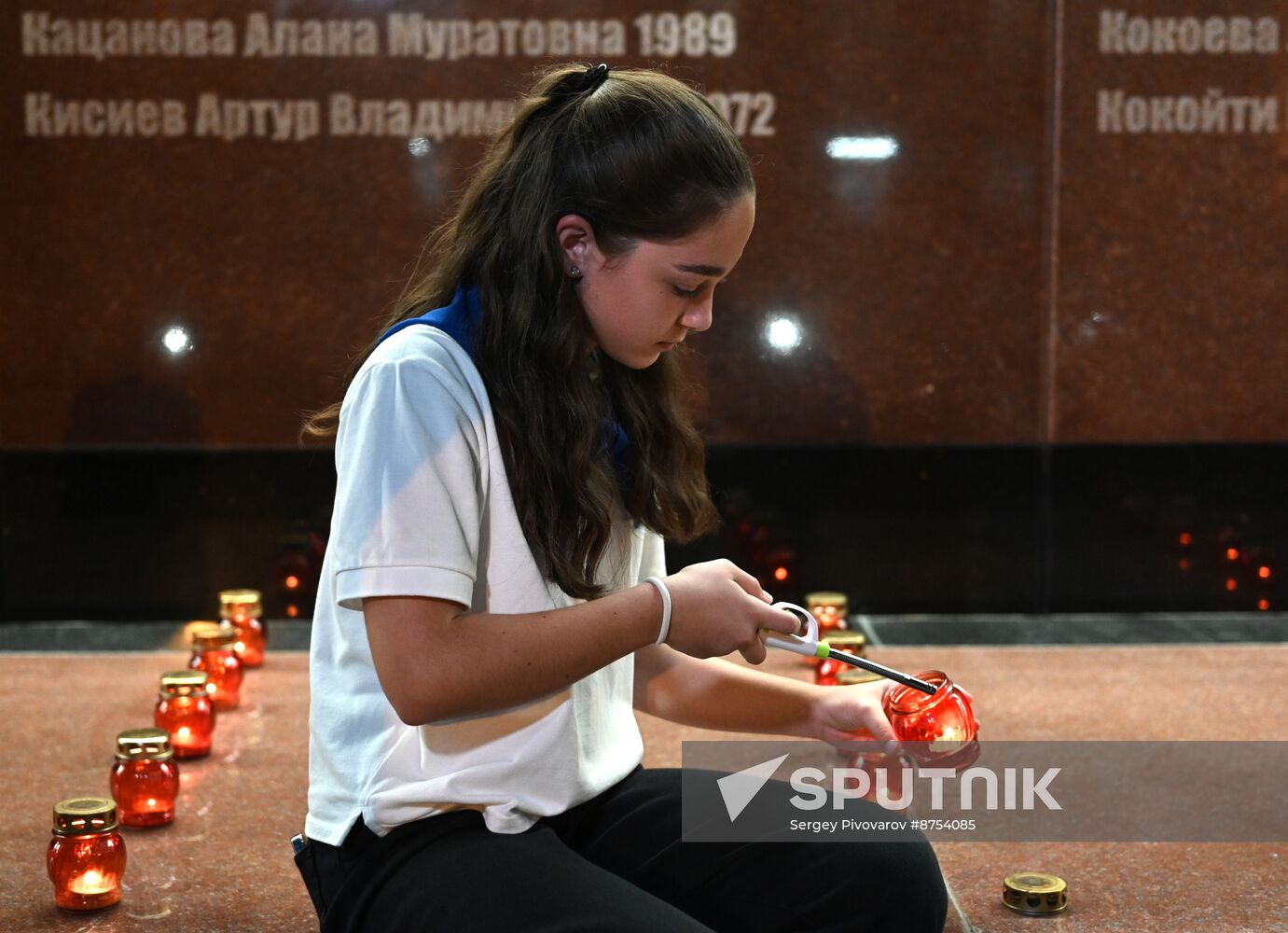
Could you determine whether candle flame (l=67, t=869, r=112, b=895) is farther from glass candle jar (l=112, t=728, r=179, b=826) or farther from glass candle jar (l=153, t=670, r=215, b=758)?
glass candle jar (l=153, t=670, r=215, b=758)

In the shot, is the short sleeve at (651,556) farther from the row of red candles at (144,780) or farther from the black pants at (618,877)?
the row of red candles at (144,780)

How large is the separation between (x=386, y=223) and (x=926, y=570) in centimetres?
149

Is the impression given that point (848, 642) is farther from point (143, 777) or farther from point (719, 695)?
point (143, 777)

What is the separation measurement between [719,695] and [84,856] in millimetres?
796

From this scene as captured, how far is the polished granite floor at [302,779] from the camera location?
178 cm

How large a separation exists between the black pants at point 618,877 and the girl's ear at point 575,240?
54 cm

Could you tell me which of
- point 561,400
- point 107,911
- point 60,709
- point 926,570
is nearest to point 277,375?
point 60,709

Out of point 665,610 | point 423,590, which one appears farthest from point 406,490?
point 665,610

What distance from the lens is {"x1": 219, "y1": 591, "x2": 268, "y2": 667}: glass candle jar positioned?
3.02m

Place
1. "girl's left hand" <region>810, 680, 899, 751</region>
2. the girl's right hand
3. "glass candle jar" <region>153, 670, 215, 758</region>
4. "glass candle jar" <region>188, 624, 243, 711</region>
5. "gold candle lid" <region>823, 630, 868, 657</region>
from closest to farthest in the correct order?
the girl's right hand < "girl's left hand" <region>810, 680, 899, 751</region> < "glass candle jar" <region>153, 670, 215, 758</region> < "gold candle lid" <region>823, 630, 868, 657</region> < "glass candle jar" <region>188, 624, 243, 711</region>

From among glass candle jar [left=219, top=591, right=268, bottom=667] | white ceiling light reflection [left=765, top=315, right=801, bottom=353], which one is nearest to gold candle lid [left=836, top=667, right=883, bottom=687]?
white ceiling light reflection [left=765, top=315, right=801, bottom=353]

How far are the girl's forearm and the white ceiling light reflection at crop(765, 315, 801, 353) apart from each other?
1.78 m

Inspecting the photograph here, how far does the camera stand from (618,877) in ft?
4.47

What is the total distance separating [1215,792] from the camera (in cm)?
219
